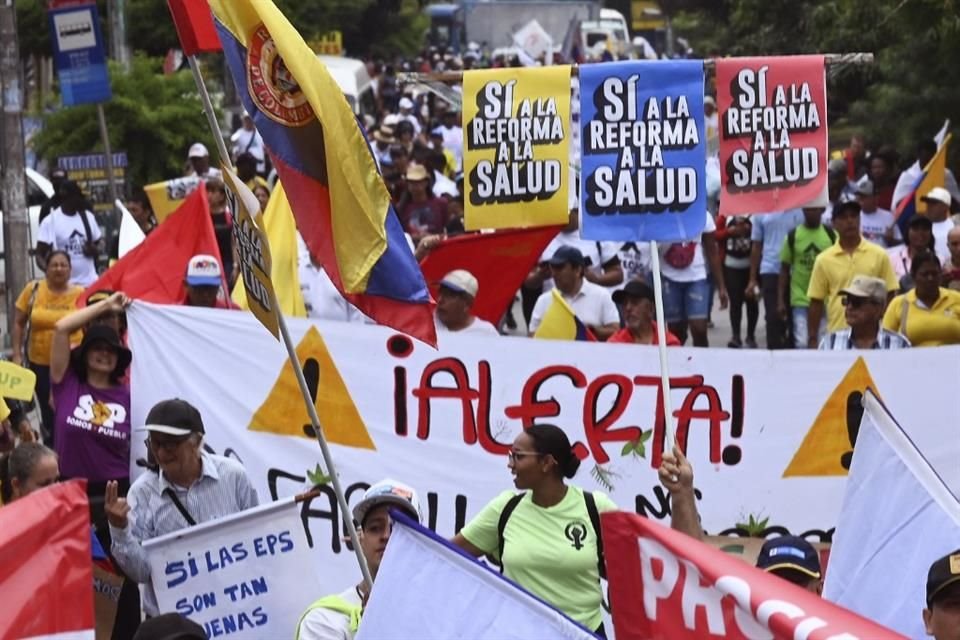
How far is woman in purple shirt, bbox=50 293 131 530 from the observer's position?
28.2ft

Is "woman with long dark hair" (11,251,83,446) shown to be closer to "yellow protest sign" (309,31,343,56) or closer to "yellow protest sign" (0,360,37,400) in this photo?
"yellow protest sign" (0,360,37,400)

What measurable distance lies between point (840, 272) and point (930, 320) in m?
1.64

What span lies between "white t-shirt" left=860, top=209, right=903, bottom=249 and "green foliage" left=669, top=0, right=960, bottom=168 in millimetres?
1324

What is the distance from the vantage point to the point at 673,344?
9.71m

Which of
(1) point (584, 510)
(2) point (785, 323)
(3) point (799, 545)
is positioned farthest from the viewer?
(2) point (785, 323)

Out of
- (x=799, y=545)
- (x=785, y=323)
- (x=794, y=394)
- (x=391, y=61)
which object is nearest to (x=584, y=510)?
(x=799, y=545)

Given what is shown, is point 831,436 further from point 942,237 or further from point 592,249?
point 942,237

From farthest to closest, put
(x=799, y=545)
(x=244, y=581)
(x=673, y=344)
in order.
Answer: (x=673, y=344)
(x=244, y=581)
(x=799, y=545)

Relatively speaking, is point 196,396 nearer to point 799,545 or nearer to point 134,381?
point 134,381

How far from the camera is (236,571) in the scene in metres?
7.50

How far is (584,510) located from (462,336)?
2370 millimetres

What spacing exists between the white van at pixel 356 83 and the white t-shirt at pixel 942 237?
18.2m

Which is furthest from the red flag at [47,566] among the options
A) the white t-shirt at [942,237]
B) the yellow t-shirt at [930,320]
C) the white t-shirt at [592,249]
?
the white t-shirt at [942,237]

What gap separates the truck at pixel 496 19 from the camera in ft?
220
